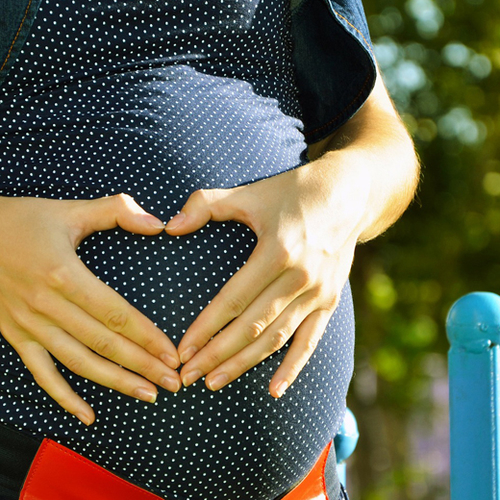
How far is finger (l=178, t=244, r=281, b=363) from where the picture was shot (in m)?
0.77

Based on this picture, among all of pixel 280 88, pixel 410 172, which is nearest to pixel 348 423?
pixel 410 172

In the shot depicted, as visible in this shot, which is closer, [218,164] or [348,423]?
[218,164]

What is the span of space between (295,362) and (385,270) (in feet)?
15.6

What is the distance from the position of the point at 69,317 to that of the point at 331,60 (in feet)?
2.07

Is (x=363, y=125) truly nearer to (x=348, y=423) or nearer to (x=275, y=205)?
(x=275, y=205)

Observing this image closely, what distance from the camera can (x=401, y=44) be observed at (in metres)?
5.16

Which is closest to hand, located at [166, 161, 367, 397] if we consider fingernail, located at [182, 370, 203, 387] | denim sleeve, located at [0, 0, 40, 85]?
fingernail, located at [182, 370, 203, 387]

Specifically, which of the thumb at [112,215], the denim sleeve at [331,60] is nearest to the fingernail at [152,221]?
the thumb at [112,215]

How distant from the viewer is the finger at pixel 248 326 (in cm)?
77

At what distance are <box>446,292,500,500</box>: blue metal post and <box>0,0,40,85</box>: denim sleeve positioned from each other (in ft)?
3.08

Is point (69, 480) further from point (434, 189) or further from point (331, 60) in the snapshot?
point (434, 189)

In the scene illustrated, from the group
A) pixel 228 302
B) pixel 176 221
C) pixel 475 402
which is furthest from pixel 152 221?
pixel 475 402

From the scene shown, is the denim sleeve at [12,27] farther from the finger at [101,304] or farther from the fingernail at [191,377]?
the fingernail at [191,377]

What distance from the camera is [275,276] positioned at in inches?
31.0
